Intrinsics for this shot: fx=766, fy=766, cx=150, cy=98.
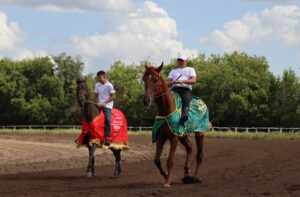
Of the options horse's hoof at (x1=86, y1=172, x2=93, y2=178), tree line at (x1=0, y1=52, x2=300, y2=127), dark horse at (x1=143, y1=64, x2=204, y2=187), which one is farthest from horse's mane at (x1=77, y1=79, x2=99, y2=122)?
tree line at (x1=0, y1=52, x2=300, y2=127)

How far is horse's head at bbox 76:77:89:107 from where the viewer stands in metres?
17.7

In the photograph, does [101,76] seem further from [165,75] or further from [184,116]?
[165,75]

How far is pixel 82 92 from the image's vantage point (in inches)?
698

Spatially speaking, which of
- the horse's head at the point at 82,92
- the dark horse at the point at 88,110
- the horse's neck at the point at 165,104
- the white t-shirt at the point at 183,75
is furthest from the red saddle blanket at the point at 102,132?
the horse's neck at the point at 165,104

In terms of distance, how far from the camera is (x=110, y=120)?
18.2 metres

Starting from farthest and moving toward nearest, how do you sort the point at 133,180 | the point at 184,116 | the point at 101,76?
the point at 101,76 → the point at 133,180 → the point at 184,116

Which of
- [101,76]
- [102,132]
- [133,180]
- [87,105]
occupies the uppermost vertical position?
[101,76]

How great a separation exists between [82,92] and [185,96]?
343 cm

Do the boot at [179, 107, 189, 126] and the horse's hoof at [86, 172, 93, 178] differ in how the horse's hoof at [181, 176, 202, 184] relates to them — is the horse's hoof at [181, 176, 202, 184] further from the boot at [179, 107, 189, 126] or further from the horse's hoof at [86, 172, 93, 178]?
the horse's hoof at [86, 172, 93, 178]

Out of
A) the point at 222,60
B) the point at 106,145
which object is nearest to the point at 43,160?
the point at 106,145

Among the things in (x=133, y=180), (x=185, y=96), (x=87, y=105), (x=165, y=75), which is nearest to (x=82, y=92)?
(x=87, y=105)

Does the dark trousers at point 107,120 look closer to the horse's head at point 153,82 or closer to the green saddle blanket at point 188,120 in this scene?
the green saddle blanket at point 188,120

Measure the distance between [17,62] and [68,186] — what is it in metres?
97.1

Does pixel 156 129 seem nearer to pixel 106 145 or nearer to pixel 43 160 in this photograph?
pixel 106 145
